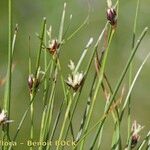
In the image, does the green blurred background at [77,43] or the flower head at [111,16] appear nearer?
the flower head at [111,16]

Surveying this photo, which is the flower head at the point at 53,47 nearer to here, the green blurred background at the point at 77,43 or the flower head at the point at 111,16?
the flower head at the point at 111,16

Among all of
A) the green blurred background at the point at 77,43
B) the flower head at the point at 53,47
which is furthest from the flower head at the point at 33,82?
the green blurred background at the point at 77,43

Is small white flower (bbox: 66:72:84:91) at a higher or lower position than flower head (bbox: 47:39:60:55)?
lower

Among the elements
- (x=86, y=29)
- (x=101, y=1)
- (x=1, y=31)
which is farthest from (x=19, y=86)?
(x=101, y=1)

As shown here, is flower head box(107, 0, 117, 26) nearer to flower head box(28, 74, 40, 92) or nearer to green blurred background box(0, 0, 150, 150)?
flower head box(28, 74, 40, 92)

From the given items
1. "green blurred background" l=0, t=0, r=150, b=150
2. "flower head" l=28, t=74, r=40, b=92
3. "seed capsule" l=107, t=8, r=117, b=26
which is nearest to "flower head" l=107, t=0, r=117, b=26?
"seed capsule" l=107, t=8, r=117, b=26

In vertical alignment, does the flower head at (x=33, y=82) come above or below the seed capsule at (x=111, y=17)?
below

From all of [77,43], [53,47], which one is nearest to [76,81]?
[53,47]

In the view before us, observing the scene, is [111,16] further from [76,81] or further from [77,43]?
[77,43]
